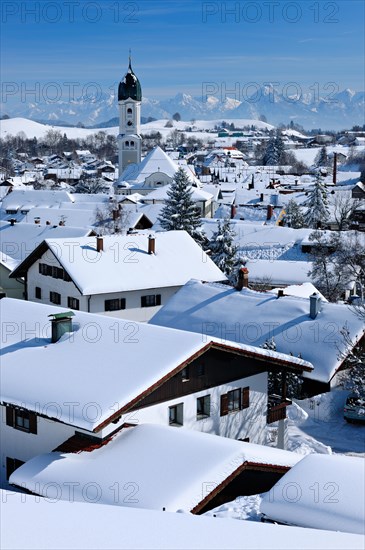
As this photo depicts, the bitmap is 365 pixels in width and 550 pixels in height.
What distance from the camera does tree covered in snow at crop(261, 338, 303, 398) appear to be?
78.8 feet

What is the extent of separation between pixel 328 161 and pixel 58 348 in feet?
611

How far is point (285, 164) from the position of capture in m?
192

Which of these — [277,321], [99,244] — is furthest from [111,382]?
[99,244]

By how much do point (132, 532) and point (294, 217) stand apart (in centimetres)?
7087

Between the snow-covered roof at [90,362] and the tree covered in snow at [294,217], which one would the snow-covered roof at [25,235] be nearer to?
the snow-covered roof at [90,362]

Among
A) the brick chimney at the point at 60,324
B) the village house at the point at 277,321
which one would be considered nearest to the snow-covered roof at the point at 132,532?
the brick chimney at the point at 60,324

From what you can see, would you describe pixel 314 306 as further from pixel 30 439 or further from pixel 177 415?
pixel 30 439

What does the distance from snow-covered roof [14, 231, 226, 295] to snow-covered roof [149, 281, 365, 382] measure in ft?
13.0

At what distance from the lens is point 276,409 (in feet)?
66.8

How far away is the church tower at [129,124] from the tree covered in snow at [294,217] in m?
43.1

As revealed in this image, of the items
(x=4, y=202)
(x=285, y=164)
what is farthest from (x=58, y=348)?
(x=285, y=164)

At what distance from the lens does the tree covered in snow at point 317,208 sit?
74750mm

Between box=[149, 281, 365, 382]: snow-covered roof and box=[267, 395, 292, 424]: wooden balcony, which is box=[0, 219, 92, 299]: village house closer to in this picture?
box=[149, 281, 365, 382]: snow-covered roof

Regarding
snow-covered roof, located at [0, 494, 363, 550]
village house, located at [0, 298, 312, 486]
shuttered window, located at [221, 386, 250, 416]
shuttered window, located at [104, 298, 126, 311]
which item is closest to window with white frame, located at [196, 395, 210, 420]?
village house, located at [0, 298, 312, 486]
